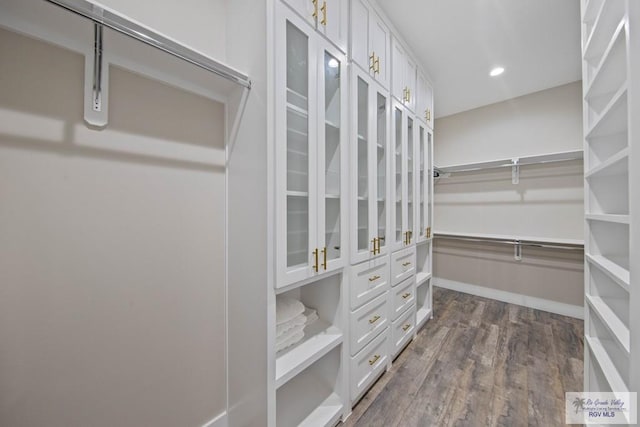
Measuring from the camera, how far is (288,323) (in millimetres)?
1367

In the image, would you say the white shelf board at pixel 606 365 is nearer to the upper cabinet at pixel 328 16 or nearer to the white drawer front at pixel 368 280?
the white drawer front at pixel 368 280

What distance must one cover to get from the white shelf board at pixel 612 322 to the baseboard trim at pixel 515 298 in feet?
7.77

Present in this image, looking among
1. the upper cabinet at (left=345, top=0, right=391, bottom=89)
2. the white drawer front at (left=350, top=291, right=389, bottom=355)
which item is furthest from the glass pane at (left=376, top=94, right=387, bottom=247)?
the white drawer front at (left=350, top=291, right=389, bottom=355)

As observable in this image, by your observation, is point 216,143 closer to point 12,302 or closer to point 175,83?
point 175,83

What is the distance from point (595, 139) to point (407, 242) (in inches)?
52.6

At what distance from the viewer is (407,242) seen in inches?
86.6

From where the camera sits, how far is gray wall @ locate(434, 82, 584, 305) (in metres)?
2.91

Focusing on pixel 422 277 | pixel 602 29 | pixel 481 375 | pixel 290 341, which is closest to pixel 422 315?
pixel 422 277

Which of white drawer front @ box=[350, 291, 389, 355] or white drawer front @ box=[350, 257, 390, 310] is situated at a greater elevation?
white drawer front @ box=[350, 257, 390, 310]

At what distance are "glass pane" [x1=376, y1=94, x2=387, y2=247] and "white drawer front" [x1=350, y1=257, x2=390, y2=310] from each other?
196 mm

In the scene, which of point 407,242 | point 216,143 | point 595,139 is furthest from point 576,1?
point 216,143

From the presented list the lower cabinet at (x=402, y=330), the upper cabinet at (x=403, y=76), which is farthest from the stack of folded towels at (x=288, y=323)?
the upper cabinet at (x=403, y=76)

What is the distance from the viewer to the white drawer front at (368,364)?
5.11ft

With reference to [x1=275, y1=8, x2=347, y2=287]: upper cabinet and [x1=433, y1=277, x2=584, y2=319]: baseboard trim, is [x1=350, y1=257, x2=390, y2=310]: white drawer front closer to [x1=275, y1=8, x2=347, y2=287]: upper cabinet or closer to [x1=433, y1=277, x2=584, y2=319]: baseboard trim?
[x1=275, y1=8, x2=347, y2=287]: upper cabinet
